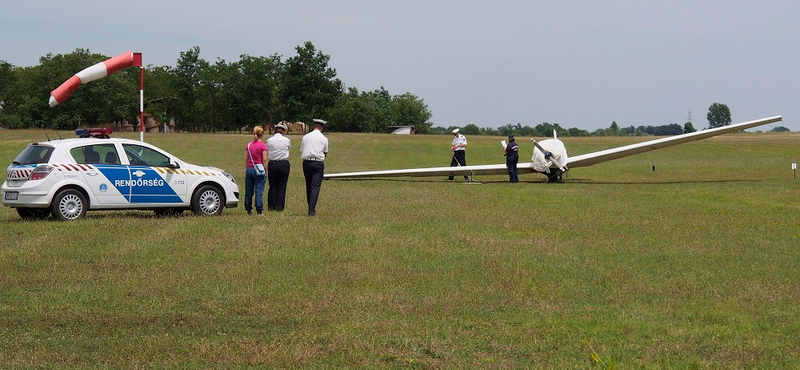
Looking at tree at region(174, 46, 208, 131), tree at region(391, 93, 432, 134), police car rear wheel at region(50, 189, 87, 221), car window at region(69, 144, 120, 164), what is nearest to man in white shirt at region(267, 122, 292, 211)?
car window at region(69, 144, 120, 164)

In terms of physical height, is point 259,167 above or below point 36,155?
below

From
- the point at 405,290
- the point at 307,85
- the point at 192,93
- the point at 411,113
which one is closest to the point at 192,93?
the point at 192,93

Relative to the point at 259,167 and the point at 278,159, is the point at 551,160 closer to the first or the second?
the point at 278,159

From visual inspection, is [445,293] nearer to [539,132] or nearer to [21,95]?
[21,95]

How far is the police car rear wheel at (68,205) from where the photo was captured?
13.7m

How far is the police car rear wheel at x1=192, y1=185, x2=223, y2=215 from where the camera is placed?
597 inches

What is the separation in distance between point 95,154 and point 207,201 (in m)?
2.06

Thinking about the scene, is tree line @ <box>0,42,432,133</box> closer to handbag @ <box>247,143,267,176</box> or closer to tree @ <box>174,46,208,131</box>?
tree @ <box>174,46,208,131</box>

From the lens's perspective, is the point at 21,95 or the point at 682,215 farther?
the point at 21,95

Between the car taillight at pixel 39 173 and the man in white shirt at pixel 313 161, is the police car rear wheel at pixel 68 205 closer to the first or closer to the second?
the car taillight at pixel 39 173

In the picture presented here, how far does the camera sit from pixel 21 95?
10300cm

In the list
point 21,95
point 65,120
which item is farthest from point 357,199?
point 21,95

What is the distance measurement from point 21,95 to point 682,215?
331 ft

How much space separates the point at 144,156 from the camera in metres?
14.8
